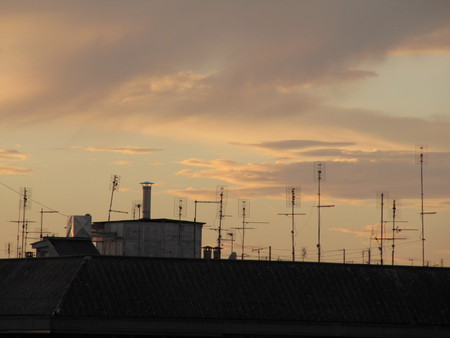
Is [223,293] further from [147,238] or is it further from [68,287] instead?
[147,238]

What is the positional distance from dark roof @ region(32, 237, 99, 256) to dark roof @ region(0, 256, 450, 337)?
12.3 metres

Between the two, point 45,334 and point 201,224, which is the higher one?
point 201,224

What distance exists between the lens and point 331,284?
255ft

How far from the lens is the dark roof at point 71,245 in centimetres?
9031

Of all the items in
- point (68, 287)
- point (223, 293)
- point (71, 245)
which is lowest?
point (223, 293)

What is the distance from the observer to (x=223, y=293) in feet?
244

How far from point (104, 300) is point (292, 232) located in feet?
116

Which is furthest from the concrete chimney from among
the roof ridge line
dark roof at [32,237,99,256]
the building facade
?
the roof ridge line

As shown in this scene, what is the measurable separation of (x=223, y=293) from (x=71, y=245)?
20.9 metres

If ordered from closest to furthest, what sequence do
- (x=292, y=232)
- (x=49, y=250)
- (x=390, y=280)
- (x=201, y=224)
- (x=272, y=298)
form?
(x=272, y=298)
(x=390, y=280)
(x=49, y=250)
(x=292, y=232)
(x=201, y=224)

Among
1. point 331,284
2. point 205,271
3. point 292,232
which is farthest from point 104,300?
point 292,232

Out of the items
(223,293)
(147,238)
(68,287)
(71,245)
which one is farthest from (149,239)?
(68,287)

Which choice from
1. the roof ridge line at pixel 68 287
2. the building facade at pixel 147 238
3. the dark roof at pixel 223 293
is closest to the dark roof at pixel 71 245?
the dark roof at pixel 223 293

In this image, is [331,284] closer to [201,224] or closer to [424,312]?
[424,312]
